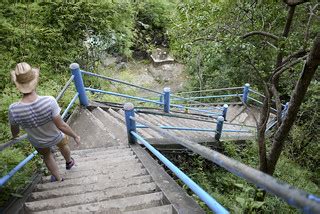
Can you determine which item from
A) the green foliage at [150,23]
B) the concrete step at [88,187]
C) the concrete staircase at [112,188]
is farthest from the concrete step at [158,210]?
the green foliage at [150,23]

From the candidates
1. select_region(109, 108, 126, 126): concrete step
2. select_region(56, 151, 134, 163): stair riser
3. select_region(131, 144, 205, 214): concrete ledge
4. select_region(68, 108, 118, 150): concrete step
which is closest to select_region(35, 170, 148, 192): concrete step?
select_region(131, 144, 205, 214): concrete ledge

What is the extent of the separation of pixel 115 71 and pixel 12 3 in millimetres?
8019

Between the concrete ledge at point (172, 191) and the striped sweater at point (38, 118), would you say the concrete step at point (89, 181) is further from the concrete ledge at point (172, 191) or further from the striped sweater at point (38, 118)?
the striped sweater at point (38, 118)

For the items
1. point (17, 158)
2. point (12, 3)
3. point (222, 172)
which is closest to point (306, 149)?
point (222, 172)

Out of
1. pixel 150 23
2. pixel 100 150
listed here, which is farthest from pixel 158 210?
pixel 150 23

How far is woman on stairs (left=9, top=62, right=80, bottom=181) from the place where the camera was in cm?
272

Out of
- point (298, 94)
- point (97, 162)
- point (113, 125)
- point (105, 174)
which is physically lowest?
point (113, 125)

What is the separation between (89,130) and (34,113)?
9.48ft

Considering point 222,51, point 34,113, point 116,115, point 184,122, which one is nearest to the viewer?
point 34,113

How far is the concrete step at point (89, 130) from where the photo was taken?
17.4 feet

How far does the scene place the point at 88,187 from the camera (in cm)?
317

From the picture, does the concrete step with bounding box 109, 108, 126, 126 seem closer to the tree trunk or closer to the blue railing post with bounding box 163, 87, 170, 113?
the blue railing post with bounding box 163, 87, 170, 113

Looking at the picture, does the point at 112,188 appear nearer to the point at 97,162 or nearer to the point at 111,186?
the point at 111,186

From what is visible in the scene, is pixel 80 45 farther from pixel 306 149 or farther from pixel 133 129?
pixel 306 149
